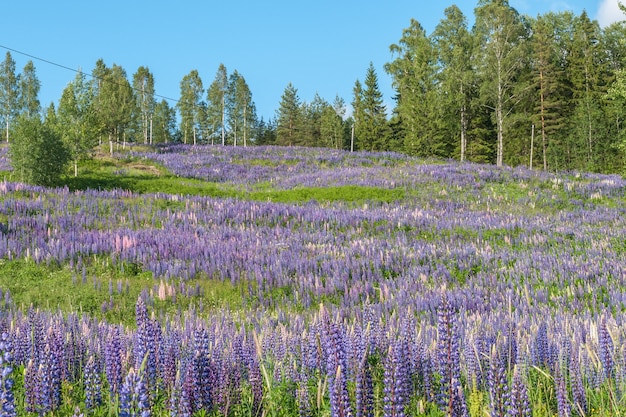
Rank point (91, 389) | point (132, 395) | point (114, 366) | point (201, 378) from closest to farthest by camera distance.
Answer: point (132, 395) → point (201, 378) → point (91, 389) → point (114, 366)

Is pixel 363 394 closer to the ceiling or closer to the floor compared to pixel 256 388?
closer to the ceiling

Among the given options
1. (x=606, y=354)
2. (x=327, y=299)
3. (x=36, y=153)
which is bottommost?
(x=327, y=299)

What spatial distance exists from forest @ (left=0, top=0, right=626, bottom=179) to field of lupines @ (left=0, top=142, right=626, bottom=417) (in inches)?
447

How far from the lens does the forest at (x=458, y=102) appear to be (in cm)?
4475

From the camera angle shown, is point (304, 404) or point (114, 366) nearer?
point (304, 404)

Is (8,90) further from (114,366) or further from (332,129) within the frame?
(114,366)

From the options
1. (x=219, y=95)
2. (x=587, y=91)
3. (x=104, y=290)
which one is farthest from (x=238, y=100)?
(x=104, y=290)

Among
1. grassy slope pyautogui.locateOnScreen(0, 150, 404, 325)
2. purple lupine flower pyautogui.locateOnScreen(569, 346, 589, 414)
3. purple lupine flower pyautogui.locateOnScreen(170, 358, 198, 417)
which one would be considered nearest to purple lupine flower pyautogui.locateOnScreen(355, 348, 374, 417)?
purple lupine flower pyautogui.locateOnScreen(170, 358, 198, 417)

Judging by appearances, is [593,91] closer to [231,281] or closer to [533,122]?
[533,122]

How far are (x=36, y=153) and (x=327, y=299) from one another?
55.3ft

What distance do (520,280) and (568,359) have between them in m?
5.28

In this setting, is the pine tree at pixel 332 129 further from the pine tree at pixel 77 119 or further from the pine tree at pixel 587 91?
the pine tree at pixel 77 119

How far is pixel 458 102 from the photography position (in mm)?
51125

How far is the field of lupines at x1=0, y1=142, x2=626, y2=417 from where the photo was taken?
10.2 feet
